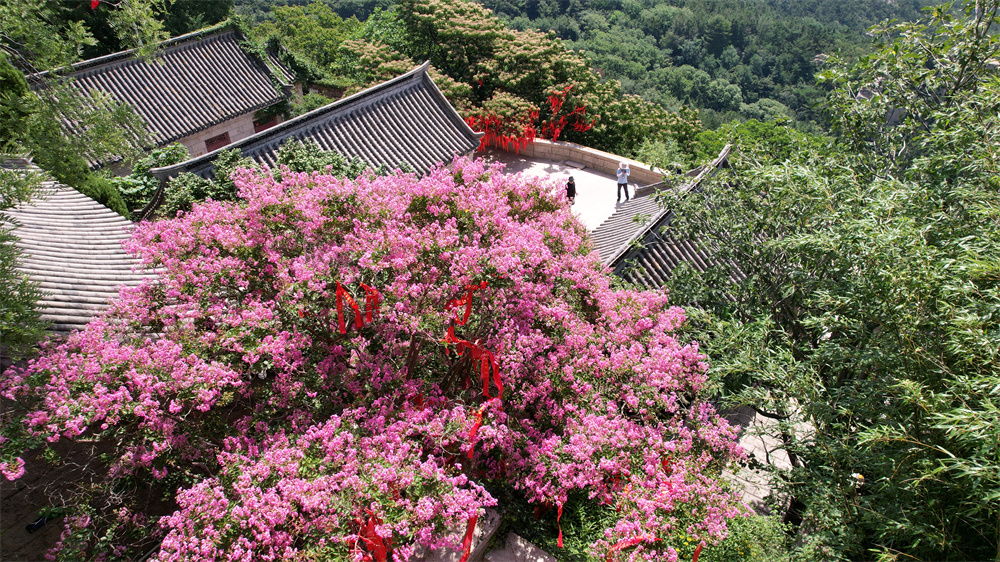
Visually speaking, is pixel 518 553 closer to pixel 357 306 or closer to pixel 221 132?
pixel 357 306

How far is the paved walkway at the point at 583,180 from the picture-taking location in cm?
1802

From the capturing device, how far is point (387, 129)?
1451 cm

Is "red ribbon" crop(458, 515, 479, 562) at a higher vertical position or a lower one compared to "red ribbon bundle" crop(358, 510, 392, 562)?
lower

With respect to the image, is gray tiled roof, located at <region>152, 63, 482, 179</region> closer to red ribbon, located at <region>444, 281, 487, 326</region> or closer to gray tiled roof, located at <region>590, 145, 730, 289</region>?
gray tiled roof, located at <region>590, 145, 730, 289</region>

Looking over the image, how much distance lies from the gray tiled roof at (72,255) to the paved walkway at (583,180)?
11632 mm

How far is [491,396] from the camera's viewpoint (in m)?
6.60

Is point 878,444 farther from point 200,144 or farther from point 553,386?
point 200,144

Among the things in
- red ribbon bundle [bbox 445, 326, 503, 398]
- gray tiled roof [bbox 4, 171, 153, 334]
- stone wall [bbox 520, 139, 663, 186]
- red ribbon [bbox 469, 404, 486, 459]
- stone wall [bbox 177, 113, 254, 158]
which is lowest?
stone wall [bbox 177, 113, 254, 158]

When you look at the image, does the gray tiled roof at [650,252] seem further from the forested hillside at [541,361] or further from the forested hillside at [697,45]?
the forested hillside at [697,45]

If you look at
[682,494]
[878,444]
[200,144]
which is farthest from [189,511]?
[200,144]

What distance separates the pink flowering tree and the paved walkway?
10.7 metres

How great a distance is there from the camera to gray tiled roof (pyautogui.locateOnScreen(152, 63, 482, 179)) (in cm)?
1282

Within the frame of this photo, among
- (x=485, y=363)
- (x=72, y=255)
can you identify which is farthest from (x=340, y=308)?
(x=72, y=255)

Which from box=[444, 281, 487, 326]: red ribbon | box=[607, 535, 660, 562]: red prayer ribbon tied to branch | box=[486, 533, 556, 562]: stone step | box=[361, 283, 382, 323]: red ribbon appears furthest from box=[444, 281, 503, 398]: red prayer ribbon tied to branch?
box=[486, 533, 556, 562]: stone step
